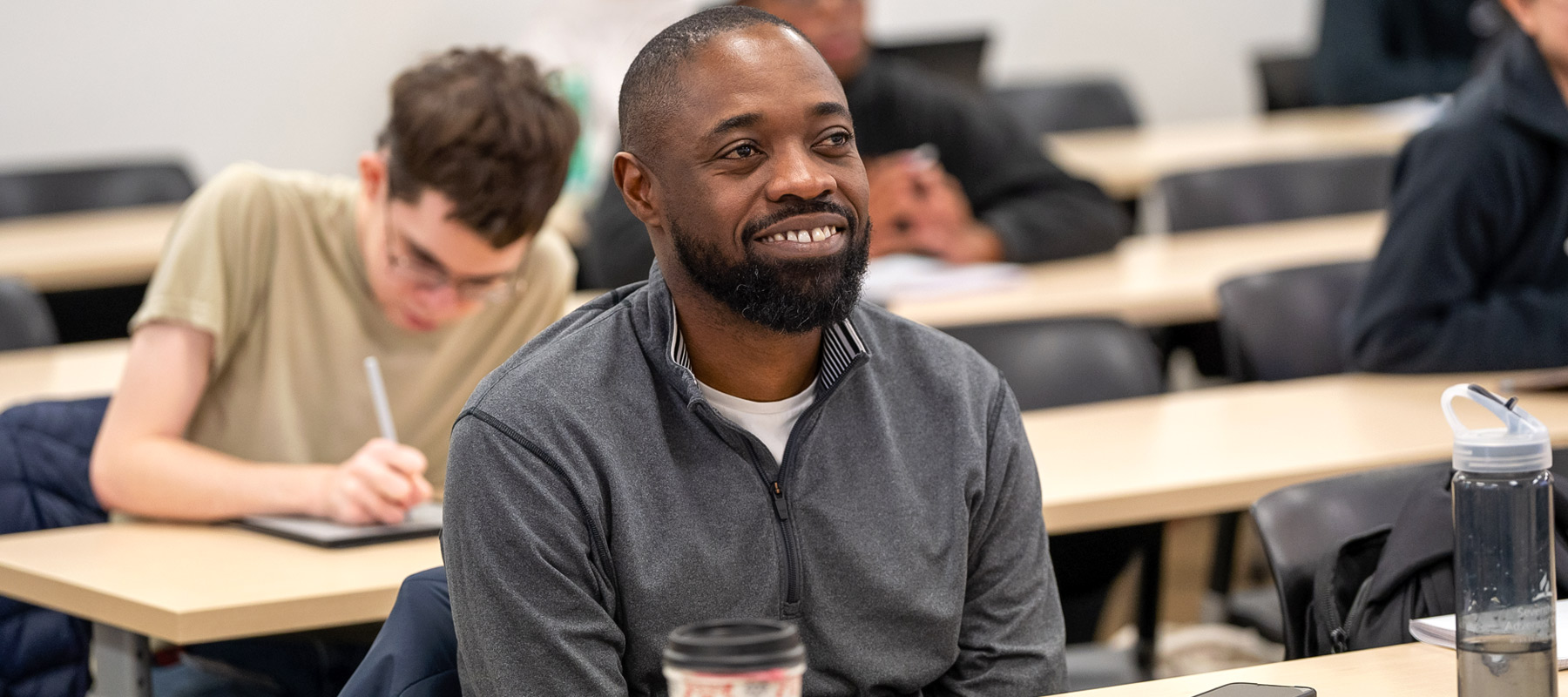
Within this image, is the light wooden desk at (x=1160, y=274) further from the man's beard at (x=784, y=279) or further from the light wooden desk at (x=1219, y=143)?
the man's beard at (x=784, y=279)

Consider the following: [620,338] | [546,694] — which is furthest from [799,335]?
[546,694]

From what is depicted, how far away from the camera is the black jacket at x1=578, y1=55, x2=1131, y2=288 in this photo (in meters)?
3.46

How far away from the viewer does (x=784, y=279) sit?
1.30m

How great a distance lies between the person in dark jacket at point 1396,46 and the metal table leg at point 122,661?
14.6ft

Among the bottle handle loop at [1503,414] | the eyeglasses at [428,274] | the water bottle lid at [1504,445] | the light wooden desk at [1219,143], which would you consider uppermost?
the eyeglasses at [428,274]

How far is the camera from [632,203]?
1380 millimetres

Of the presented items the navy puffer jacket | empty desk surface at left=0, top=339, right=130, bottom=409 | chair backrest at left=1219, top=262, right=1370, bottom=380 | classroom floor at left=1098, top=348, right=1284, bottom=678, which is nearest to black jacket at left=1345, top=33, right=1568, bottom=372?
chair backrest at left=1219, top=262, right=1370, bottom=380

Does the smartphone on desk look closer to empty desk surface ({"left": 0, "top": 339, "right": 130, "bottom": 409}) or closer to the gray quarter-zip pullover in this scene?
the gray quarter-zip pullover

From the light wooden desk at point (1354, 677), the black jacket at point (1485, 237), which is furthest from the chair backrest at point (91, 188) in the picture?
the light wooden desk at point (1354, 677)

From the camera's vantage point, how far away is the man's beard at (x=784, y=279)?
51.2 inches

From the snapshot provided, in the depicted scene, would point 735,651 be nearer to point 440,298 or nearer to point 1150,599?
point 440,298

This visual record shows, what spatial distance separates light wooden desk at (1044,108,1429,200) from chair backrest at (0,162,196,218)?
2.43 m

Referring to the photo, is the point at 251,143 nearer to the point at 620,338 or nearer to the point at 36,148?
the point at 36,148

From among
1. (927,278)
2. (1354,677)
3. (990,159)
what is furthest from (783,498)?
(990,159)
